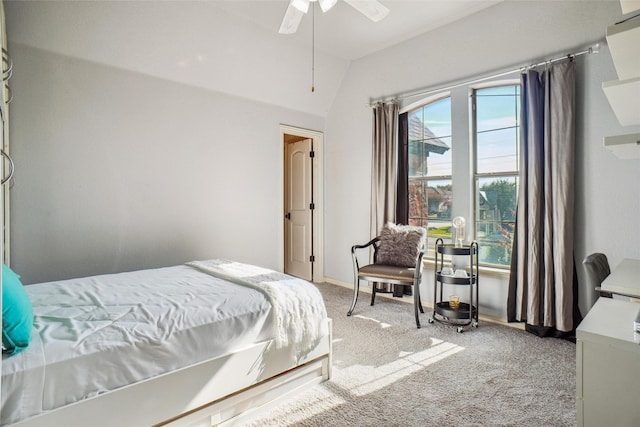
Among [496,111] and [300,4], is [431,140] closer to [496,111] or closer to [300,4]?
[496,111]

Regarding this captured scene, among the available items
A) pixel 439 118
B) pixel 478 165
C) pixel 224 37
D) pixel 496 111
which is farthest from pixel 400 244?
pixel 224 37

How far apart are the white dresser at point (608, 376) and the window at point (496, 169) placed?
7.67 feet

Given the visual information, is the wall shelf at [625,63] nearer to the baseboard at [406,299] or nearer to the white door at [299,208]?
the baseboard at [406,299]

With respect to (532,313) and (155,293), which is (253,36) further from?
(532,313)

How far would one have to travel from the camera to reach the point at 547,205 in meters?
2.96

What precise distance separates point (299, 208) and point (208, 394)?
3721mm

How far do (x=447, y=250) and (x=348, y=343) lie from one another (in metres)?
1.28

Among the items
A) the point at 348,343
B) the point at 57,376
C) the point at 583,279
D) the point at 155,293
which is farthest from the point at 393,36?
the point at 57,376

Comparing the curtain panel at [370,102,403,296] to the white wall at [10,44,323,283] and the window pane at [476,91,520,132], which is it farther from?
the white wall at [10,44,323,283]

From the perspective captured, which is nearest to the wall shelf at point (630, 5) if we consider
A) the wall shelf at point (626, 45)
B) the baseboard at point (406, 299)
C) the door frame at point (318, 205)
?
the wall shelf at point (626, 45)

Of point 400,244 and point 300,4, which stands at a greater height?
point 300,4

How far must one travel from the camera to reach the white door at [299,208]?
5.16m

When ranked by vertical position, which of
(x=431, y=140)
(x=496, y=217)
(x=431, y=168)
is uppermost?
(x=431, y=140)

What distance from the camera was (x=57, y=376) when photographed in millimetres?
1331
